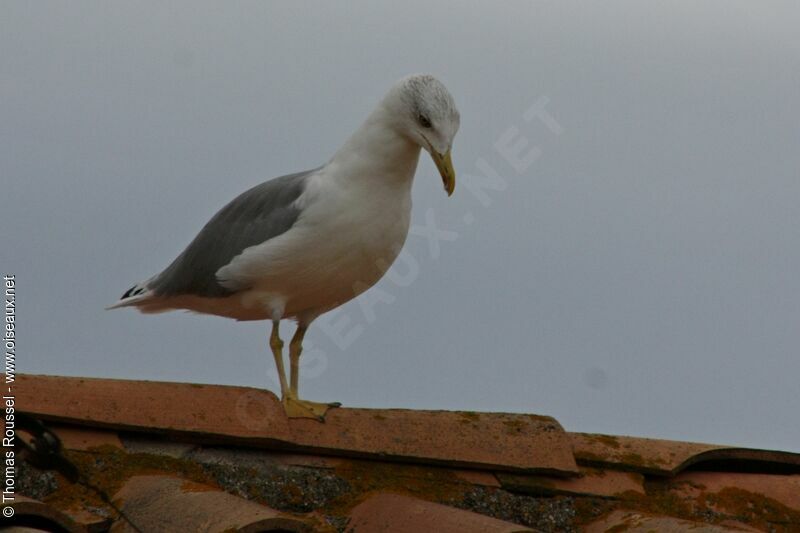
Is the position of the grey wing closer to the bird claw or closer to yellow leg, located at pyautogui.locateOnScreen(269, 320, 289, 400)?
yellow leg, located at pyautogui.locateOnScreen(269, 320, 289, 400)

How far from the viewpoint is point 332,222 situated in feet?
18.1

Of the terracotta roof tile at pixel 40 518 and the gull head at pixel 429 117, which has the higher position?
the gull head at pixel 429 117

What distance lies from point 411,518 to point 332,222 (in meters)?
1.66

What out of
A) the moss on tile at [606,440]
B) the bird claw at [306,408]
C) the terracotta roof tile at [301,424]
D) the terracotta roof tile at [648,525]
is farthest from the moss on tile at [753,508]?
the bird claw at [306,408]

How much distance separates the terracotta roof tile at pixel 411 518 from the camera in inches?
159

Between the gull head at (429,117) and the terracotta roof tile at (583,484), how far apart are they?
1213 millimetres

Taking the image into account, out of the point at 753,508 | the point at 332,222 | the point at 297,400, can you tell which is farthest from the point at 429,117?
the point at 753,508

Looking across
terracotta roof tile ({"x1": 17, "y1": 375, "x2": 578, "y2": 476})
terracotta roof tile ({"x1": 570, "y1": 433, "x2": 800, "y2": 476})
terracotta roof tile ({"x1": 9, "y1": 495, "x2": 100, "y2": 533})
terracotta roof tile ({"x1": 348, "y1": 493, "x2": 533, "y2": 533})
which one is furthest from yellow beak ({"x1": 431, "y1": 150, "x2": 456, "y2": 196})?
terracotta roof tile ({"x1": 9, "y1": 495, "x2": 100, "y2": 533})

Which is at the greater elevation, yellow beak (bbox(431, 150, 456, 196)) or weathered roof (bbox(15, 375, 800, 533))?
yellow beak (bbox(431, 150, 456, 196))

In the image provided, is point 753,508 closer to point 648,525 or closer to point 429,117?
point 648,525

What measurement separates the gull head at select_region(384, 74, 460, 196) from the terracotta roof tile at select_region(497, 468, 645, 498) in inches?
47.8

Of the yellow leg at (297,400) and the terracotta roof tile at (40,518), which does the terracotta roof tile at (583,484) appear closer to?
the yellow leg at (297,400)

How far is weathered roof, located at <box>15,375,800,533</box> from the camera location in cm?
417

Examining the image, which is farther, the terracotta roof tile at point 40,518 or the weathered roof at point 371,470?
the weathered roof at point 371,470
